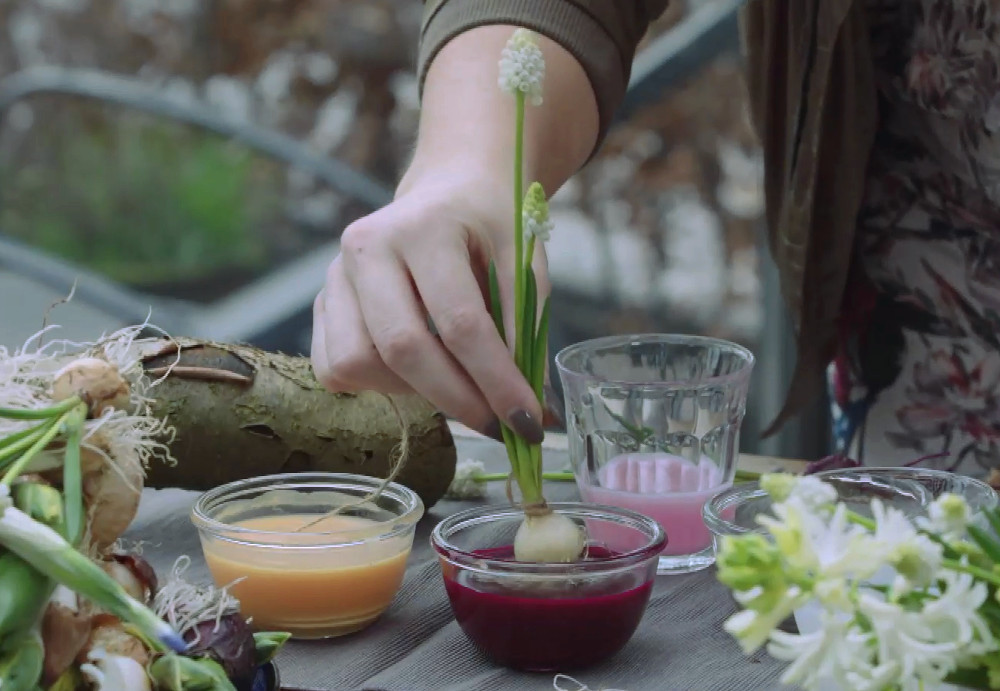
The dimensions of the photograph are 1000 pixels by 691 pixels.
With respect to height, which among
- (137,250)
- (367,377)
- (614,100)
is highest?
(614,100)

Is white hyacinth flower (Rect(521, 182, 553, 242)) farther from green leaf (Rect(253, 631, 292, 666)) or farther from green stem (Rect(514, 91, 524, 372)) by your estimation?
green leaf (Rect(253, 631, 292, 666))

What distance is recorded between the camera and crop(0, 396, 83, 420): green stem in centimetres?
56

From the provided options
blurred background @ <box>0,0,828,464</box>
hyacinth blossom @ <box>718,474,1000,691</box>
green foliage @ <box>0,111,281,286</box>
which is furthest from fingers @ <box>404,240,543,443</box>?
green foliage @ <box>0,111,281,286</box>

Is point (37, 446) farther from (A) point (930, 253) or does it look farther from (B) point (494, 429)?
(A) point (930, 253)

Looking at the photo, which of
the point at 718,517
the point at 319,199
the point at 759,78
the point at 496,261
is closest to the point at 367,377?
→ the point at 496,261

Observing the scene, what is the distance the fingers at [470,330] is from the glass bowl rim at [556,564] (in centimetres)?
7

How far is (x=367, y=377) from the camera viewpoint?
88 cm

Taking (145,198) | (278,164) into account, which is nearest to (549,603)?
(278,164)

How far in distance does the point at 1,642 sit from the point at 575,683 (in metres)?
0.34

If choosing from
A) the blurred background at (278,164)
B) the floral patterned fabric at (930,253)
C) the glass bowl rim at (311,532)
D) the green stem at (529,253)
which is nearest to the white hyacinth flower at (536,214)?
the green stem at (529,253)

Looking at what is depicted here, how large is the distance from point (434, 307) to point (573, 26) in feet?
1.03

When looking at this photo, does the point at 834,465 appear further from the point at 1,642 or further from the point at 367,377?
the point at 1,642

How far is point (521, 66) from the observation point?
71 centimetres

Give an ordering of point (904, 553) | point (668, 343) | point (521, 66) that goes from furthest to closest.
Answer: point (668, 343), point (521, 66), point (904, 553)
